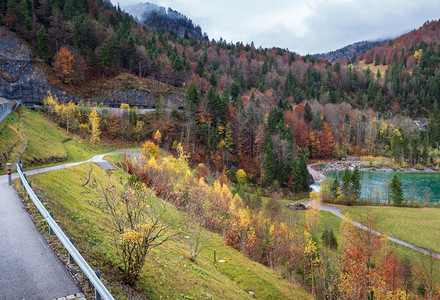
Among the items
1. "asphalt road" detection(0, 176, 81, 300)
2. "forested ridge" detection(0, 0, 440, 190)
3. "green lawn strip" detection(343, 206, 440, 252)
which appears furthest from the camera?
"forested ridge" detection(0, 0, 440, 190)

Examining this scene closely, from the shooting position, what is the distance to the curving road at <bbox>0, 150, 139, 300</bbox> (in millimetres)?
6465

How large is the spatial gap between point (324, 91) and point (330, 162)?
6548 centimetres

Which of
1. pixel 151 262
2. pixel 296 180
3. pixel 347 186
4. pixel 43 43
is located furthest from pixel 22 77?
pixel 347 186

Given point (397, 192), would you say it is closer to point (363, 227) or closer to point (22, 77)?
point (363, 227)

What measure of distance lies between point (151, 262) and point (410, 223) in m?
48.5

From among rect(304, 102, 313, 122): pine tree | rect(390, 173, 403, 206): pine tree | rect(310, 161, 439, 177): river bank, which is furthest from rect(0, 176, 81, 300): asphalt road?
rect(304, 102, 313, 122): pine tree

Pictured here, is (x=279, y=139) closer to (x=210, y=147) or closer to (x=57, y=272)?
(x=210, y=147)

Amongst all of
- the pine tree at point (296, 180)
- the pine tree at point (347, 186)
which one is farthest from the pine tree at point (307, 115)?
the pine tree at point (347, 186)

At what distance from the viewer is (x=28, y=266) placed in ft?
24.3

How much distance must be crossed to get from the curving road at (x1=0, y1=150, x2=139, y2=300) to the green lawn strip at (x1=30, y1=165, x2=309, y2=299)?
3.33ft

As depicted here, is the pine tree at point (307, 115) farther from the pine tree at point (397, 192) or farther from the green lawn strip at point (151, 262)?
the green lawn strip at point (151, 262)

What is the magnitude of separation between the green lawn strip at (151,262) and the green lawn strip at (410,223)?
26.2m

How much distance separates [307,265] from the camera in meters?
28.2

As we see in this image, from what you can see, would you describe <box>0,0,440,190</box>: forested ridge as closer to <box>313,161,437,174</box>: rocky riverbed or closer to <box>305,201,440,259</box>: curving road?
<box>313,161,437,174</box>: rocky riverbed
